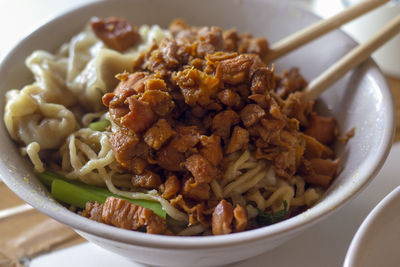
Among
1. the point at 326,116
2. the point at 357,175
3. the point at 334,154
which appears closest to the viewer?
the point at 357,175

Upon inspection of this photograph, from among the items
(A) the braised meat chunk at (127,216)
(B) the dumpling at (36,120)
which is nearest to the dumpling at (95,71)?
(B) the dumpling at (36,120)

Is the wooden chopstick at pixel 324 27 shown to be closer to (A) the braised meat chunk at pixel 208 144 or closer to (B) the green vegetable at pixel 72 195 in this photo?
(A) the braised meat chunk at pixel 208 144

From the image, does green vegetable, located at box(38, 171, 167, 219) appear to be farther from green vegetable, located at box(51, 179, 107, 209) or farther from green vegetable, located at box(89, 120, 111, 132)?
green vegetable, located at box(89, 120, 111, 132)

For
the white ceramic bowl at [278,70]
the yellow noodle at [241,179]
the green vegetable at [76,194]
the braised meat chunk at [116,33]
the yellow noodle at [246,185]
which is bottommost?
the yellow noodle at [246,185]

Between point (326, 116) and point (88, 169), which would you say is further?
point (326, 116)

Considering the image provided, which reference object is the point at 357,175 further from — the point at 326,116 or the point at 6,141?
the point at 6,141

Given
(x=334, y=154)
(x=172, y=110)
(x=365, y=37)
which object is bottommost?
(x=334, y=154)

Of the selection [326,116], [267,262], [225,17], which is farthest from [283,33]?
[267,262]
